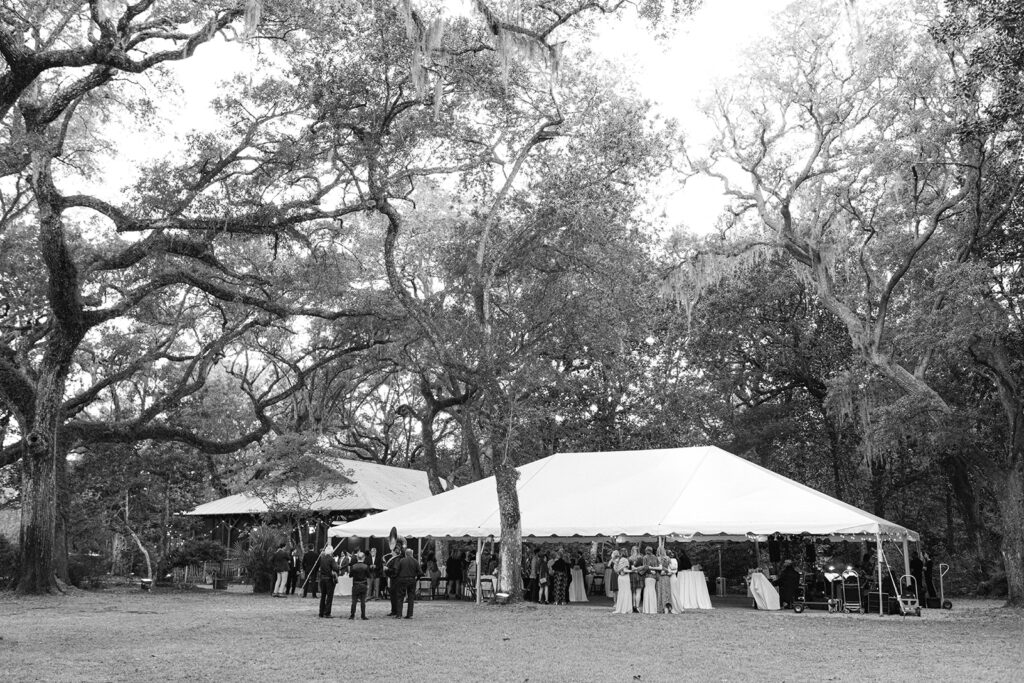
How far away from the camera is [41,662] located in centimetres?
776

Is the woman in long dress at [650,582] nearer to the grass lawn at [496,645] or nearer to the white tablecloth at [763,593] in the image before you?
the grass lawn at [496,645]

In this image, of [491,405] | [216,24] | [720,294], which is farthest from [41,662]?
[720,294]

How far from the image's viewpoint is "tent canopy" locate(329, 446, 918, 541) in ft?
50.1

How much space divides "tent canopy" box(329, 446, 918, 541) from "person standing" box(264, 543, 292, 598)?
2.71m

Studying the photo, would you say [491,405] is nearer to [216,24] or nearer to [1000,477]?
[216,24]

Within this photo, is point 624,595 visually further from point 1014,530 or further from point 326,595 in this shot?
point 1014,530

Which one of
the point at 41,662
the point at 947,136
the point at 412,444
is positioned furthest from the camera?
the point at 412,444

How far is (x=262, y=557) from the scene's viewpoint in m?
22.4

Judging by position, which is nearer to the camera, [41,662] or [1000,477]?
[41,662]

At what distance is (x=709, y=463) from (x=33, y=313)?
632 inches

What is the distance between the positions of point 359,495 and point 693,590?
1158 centimetres

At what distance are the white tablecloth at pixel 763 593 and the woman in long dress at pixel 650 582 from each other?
2333 millimetres

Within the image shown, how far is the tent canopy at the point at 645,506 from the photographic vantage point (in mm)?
15266

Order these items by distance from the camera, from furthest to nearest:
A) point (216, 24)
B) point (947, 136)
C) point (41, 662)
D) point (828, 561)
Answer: point (828, 561) < point (947, 136) < point (216, 24) < point (41, 662)
